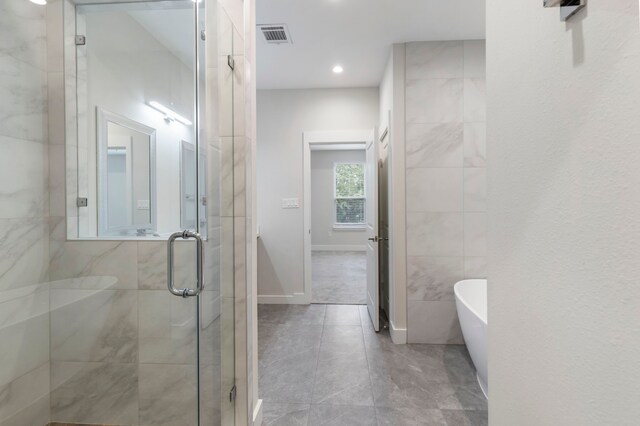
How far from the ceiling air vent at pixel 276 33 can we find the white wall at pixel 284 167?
3.64ft

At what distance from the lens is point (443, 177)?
9.18 ft

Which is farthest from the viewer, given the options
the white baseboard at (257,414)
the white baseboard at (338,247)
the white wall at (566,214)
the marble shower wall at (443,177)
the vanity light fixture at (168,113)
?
the white baseboard at (338,247)

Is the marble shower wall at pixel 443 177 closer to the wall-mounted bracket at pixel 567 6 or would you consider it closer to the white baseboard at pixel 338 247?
the wall-mounted bracket at pixel 567 6

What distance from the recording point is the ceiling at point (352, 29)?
2299 mm

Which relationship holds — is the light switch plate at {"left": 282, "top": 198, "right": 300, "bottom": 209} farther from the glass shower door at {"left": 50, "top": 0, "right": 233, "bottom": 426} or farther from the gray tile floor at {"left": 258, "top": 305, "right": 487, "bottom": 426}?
the glass shower door at {"left": 50, "top": 0, "right": 233, "bottom": 426}

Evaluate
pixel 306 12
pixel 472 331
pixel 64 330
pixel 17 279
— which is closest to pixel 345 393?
pixel 472 331

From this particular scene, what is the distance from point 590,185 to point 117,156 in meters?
1.99

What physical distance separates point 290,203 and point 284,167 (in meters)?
0.46

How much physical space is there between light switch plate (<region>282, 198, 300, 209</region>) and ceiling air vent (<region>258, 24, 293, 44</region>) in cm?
176

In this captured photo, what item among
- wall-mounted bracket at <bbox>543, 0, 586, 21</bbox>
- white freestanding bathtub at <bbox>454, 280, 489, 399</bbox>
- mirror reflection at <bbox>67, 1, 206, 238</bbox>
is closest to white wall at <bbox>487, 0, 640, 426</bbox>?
wall-mounted bracket at <bbox>543, 0, 586, 21</bbox>

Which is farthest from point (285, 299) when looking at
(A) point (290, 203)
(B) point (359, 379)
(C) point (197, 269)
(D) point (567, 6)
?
(D) point (567, 6)

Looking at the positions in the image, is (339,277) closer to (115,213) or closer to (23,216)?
(115,213)

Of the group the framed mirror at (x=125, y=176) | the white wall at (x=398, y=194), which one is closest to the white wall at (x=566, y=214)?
the framed mirror at (x=125, y=176)

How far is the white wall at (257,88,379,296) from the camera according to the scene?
12.6ft
